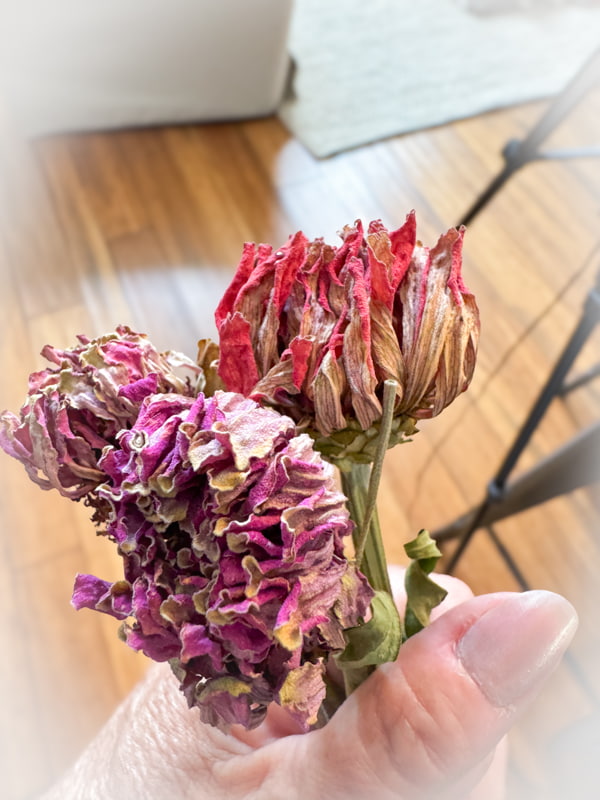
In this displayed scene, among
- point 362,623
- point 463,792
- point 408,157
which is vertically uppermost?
point 408,157

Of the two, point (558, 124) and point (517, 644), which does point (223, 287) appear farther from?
point (517, 644)

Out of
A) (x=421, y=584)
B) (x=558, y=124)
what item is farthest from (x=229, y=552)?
(x=558, y=124)

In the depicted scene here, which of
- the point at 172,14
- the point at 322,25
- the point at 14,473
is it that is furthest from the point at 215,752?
the point at 322,25

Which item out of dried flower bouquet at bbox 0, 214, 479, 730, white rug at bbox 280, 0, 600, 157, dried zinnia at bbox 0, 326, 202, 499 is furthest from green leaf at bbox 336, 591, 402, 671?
white rug at bbox 280, 0, 600, 157

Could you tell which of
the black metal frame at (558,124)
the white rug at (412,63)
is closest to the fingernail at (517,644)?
the black metal frame at (558,124)

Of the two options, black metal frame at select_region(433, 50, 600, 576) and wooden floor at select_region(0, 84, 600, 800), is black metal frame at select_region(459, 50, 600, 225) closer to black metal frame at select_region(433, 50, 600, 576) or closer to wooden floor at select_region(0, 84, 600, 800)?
black metal frame at select_region(433, 50, 600, 576)

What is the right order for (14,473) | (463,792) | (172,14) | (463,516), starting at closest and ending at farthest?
(463,792), (463,516), (14,473), (172,14)

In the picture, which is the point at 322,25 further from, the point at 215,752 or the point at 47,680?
the point at 215,752
